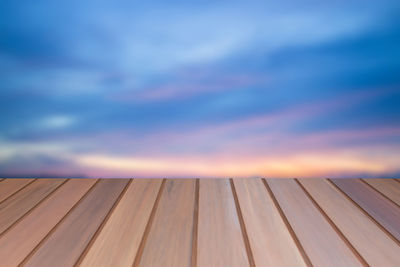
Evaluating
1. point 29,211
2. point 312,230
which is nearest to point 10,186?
point 29,211

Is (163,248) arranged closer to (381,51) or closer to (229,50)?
(229,50)

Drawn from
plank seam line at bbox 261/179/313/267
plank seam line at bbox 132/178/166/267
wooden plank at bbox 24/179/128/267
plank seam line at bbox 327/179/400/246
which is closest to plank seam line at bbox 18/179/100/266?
wooden plank at bbox 24/179/128/267

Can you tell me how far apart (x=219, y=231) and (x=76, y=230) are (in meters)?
0.52

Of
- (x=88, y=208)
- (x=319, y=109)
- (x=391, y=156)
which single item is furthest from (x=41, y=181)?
(x=391, y=156)

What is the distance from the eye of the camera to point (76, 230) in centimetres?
122

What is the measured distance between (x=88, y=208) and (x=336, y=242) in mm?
985

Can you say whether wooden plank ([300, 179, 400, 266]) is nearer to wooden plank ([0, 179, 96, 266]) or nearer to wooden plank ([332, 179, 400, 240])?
wooden plank ([332, 179, 400, 240])

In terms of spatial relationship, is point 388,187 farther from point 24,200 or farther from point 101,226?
point 24,200

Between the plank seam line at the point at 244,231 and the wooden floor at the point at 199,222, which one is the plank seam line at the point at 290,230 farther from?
the plank seam line at the point at 244,231

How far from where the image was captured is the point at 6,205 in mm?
1447

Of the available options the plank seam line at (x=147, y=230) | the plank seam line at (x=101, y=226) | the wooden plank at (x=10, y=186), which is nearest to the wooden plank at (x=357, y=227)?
the plank seam line at (x=147, y=230)

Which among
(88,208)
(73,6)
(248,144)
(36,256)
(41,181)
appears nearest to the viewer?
(36,256)

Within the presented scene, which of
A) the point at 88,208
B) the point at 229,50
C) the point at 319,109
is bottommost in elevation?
the point at 88,208

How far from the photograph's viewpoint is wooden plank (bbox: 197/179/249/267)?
3.34ft
